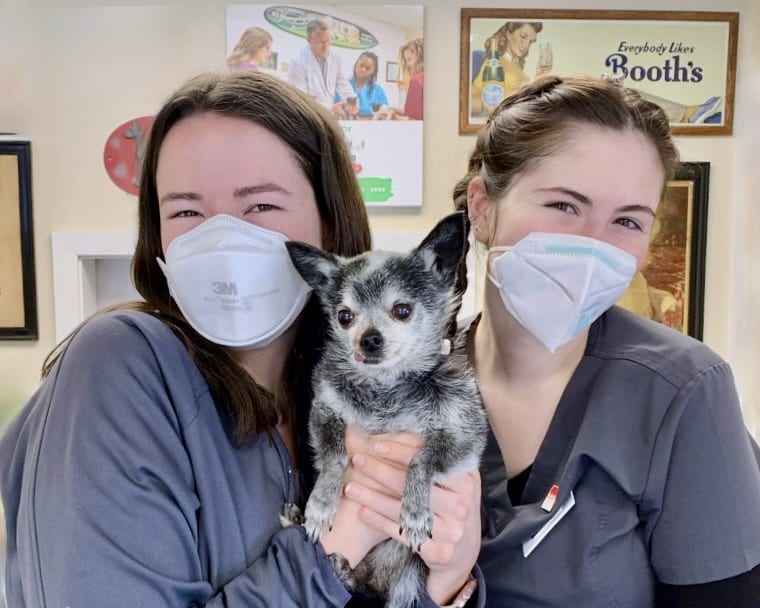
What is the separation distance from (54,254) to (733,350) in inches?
133

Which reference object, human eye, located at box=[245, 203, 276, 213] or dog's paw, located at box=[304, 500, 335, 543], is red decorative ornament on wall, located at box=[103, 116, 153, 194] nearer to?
human eye, located at box=[245, 203, 276, 213]

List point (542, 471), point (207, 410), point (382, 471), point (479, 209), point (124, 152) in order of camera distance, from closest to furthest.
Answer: point (207, 410)
point (382, 471)
point (542, 471)
point (479, 209)
point (124, 152)

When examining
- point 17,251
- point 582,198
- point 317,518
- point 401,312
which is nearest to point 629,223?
point 582,198

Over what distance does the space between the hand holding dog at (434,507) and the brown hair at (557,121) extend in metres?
0.64

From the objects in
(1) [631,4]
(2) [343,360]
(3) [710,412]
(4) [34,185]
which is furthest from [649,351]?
(4) [34,185]

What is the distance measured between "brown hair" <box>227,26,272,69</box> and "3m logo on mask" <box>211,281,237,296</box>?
2.22m

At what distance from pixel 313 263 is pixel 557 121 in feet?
2.05

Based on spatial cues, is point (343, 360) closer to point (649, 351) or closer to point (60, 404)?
point (60, 404)

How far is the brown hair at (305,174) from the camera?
120 centimetres

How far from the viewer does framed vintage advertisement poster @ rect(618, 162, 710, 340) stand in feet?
10.7

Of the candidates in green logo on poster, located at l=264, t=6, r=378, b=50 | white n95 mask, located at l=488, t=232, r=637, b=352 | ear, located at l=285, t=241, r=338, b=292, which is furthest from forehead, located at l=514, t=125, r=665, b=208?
green logo on poster, located at l=264, t=6, r=378, b=50

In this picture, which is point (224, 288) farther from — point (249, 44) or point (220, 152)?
point (249, 44)

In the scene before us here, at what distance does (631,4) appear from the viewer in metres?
3.16

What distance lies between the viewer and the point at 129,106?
3201 millimetres
